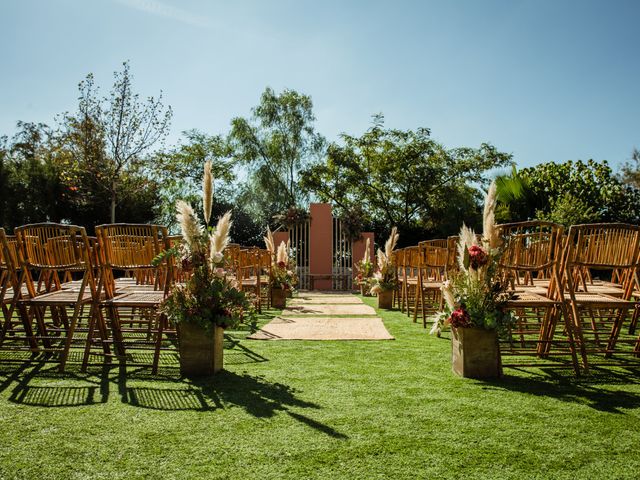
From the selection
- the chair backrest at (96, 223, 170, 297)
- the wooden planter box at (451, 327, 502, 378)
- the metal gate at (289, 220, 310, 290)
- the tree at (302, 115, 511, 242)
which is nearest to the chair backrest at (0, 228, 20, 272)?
the chair backrest at (96, 223, 170, 297)

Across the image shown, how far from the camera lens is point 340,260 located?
16172 millimetres

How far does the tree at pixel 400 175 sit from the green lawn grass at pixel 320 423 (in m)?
17.7

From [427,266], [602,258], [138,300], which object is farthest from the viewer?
[427,266]

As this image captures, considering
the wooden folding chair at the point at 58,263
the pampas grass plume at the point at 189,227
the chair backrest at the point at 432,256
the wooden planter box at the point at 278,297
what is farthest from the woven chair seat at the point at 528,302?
the wooden planter box at the point at 278,297

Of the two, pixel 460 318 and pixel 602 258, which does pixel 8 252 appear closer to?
pixel 460 318

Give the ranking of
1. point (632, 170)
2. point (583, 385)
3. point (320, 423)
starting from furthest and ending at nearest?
A: point (632, 170)
point (583, 385)
point (320, 423)

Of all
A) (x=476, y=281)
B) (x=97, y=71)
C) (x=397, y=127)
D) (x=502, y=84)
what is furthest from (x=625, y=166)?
(x=476, y=281)

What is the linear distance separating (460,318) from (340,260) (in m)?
13.0

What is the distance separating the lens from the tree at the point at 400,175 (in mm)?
20734

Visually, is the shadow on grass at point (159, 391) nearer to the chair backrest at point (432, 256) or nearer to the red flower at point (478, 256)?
the red flower at point (478, 256)

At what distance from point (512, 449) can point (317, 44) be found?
7.05 m

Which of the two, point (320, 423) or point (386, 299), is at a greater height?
point (386, 299)

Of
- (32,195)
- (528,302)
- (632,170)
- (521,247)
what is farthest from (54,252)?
(632,170)

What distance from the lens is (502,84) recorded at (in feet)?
28.7
